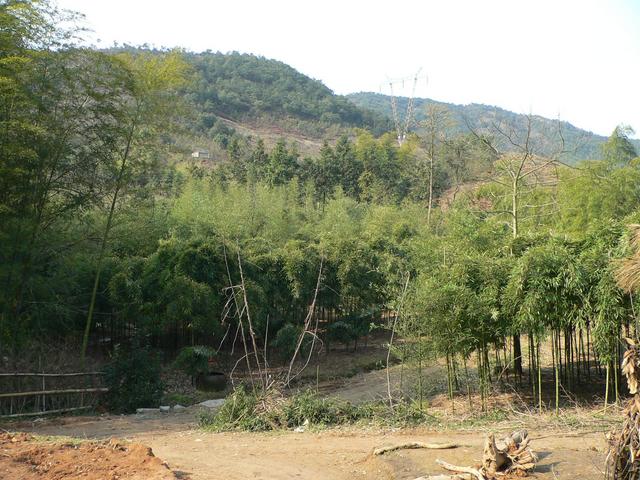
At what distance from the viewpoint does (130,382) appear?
416 inches

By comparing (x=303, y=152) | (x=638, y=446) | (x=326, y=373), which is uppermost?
(x=303, y=152)

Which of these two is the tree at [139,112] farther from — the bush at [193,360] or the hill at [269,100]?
the hill at [269,100]

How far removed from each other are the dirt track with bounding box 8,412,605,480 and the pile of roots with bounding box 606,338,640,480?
31.0 inches

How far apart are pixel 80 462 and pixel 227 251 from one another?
8.19 meters

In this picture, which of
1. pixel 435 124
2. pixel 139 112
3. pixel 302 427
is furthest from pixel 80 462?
pixel 435 124

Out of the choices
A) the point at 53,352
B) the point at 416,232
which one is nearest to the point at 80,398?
the point at 53,352

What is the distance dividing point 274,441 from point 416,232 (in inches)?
567

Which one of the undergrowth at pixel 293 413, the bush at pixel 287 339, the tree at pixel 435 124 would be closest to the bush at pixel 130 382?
the undergrowth at pixel 293 413

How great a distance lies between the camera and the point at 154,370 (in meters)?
10.7

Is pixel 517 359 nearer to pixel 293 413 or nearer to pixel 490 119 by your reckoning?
pixel 293 413

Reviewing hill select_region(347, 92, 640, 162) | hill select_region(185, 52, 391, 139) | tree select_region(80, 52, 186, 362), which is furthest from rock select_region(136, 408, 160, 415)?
hill select_region(185, 52, 391, 139)

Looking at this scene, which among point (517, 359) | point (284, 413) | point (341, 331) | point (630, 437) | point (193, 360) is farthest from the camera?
point (341, 331)

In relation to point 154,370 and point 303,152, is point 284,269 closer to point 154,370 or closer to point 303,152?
point 154,370

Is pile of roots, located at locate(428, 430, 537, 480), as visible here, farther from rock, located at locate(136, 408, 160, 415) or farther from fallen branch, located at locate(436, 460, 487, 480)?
rock, located at locate(136, 408, 160, 415)
